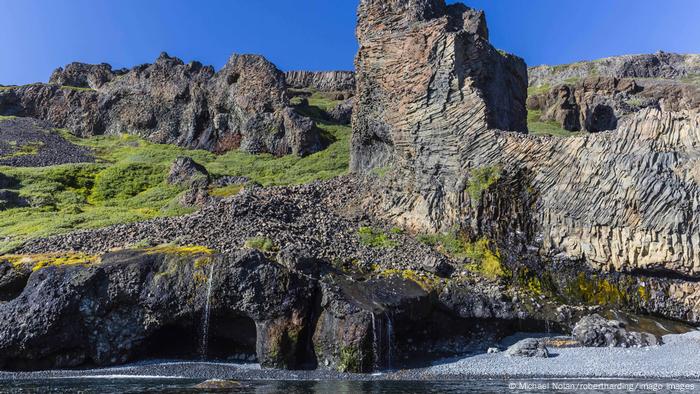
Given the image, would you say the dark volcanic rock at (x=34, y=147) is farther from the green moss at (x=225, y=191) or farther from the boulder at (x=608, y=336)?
the boulder at (x=608, y=336)

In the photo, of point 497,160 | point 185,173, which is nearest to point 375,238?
point 497,160

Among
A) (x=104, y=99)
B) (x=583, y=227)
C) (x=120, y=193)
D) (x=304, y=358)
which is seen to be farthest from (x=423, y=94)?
(x=104, y=99)

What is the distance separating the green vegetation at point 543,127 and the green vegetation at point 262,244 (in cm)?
4491

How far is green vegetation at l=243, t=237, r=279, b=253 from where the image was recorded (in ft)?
90.8

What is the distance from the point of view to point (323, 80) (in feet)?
369

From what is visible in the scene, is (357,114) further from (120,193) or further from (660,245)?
(120,193)

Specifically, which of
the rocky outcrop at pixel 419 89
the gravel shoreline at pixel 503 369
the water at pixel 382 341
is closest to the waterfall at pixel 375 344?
the water at pixel 382 341

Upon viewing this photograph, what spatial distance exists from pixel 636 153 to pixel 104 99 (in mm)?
72891

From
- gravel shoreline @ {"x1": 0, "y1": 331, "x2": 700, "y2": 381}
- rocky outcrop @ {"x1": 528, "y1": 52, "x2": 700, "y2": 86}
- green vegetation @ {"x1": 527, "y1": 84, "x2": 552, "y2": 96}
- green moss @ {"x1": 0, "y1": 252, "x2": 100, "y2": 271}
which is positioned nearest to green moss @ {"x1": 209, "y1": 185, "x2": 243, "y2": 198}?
green moss @ {"x1": 0, "y1": 252, "x2": 100, "y2": 271}

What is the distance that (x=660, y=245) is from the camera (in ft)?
85.6

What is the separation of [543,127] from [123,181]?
4945 centimetres

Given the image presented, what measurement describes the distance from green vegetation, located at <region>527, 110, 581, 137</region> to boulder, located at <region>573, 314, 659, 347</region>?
43.7 metres

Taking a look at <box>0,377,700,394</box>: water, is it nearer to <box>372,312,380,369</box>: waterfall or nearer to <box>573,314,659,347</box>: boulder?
<box>372,312,380,369</box>: waterfall

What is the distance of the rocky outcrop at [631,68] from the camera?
11375 cm
